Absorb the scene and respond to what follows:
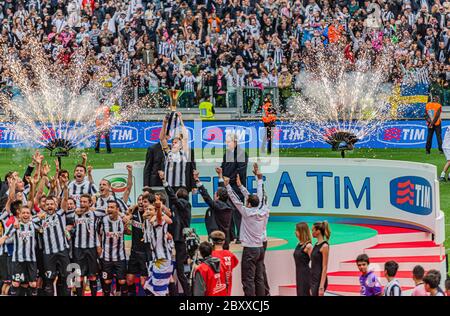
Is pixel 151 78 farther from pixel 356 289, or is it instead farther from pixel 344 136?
pixel 356 289

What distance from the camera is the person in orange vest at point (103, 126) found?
30422 millimetres

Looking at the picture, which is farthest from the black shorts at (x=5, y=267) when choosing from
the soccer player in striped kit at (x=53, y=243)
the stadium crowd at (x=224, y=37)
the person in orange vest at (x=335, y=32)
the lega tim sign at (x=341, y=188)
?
the person in orange vest at (x=335, y=32)

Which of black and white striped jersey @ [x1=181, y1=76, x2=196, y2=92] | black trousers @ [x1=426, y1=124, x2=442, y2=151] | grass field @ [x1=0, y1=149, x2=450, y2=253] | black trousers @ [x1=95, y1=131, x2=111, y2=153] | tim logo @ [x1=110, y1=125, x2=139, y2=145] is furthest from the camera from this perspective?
black and white striped jersey @ [x1=181, y1=76, x2=196, y2=92]

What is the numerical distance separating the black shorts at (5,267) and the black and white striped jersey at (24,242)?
44 centimetres

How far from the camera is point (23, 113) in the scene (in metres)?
31.7

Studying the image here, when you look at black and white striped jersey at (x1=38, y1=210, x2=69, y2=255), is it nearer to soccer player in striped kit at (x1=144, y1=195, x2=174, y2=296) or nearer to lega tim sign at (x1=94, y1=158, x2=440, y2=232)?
soccer player in striped kit at (x1=144, y1=195, x2=174, y2=296)

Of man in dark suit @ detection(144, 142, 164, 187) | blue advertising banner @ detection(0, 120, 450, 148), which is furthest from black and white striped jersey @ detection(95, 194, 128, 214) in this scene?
blue advertising banner @ detection(0, 120, 450, 148)

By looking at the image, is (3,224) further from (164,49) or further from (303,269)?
(164,49)

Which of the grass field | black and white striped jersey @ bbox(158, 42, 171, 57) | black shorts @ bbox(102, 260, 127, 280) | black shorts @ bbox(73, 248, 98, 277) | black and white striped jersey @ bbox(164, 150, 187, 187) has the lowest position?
black shorts @ bbox(102, 260, 127, 280)

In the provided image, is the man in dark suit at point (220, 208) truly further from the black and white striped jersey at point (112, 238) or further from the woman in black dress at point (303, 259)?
the woman in black dress at point (303, 259)

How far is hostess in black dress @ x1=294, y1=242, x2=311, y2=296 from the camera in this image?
14.1 m

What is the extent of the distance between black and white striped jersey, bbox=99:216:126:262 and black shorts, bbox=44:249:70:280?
527 millimetres
